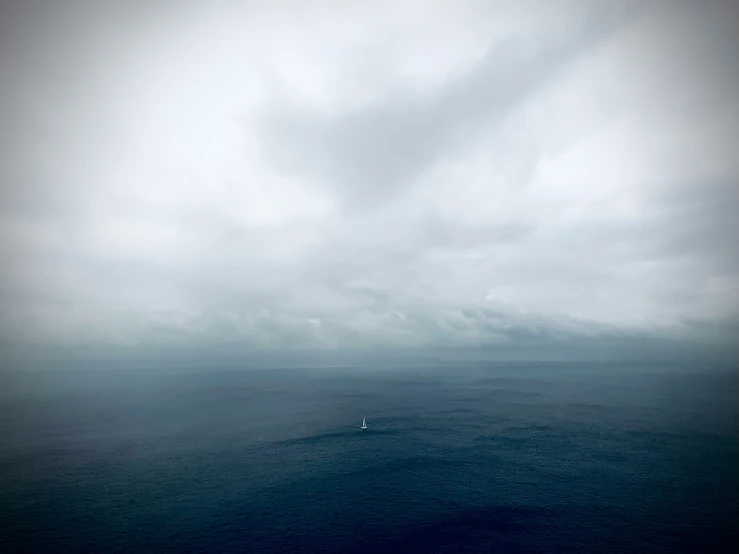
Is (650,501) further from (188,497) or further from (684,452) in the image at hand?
(188,497)

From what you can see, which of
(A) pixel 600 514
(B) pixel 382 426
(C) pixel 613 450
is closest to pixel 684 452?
(C) pixel 613 450

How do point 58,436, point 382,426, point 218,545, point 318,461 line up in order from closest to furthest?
point 218,545, point 318,461, point 58,436, point 382,426

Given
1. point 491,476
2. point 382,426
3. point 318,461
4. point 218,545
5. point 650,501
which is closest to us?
point 218,545

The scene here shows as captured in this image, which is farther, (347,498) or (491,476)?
(491,476)

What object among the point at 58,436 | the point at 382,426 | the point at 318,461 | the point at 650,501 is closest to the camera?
the point at 650,501

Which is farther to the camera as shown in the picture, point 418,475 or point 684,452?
point 684,452

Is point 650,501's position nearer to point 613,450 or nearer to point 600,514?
point 600,514

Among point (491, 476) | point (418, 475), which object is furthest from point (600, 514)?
point (418, 475)

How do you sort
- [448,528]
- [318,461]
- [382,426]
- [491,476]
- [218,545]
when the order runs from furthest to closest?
[382,426] → [318,461] → [491,476] → [448,528] → [218,545]
